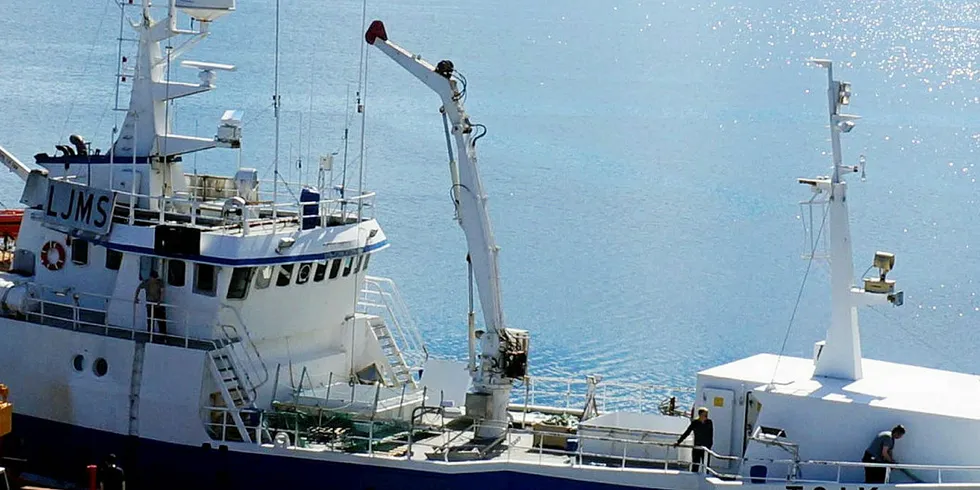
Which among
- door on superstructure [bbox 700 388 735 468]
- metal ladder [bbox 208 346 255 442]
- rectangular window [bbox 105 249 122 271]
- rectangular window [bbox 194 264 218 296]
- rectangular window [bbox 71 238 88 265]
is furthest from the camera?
rectangular window [bbox 71 238 88 265]

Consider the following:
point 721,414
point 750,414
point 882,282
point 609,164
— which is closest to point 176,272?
point 721,414

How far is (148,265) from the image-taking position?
2312 cm

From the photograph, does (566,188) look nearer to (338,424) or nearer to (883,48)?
(338,424)

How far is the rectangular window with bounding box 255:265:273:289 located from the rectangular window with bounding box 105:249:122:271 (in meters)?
2.43

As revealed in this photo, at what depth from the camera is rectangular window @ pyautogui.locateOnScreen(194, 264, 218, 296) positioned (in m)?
22.8

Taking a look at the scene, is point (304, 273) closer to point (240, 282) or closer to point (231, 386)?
point (240, 282)

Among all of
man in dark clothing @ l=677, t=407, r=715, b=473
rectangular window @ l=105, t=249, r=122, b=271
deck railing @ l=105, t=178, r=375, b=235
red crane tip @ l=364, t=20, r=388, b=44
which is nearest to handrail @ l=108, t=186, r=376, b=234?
deck railing @ l=105, t=178, r=375, b=235

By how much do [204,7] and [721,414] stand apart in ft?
35.2

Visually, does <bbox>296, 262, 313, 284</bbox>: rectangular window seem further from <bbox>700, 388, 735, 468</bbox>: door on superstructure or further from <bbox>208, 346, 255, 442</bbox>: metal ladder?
<bbox>700, 388, 735, 468</bbox>: door on superstructure

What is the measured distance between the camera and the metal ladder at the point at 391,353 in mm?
25625

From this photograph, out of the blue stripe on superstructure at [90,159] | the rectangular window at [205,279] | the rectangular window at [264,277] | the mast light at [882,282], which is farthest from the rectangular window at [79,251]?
the mast light at [882,282]

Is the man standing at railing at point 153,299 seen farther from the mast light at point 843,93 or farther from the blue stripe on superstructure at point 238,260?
the mast light at point 843,93

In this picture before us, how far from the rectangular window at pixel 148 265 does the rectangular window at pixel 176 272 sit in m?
0.20

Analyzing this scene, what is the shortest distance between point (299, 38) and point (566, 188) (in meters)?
34.1
